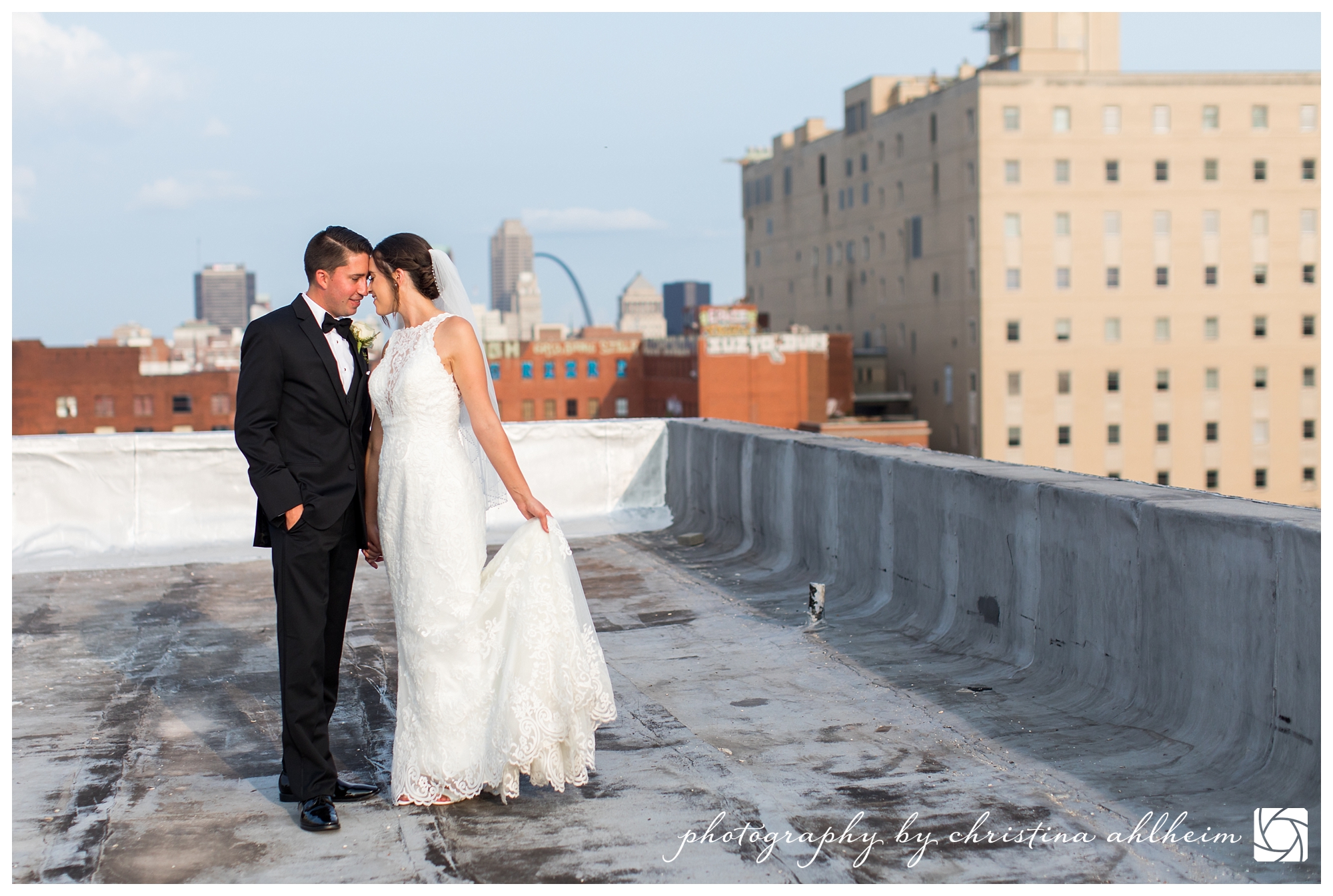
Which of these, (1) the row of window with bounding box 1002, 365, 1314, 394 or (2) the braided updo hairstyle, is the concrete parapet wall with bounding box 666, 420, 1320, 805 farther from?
(1) the row of window with bounding box 1002, 365, 1314, 394

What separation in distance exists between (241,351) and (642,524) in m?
7.20

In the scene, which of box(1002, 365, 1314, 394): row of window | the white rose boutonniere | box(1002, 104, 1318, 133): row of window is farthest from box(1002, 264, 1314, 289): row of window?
the white rose boutonniere

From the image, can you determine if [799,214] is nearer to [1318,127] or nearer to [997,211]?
[997,211]

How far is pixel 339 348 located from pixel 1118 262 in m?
93.4

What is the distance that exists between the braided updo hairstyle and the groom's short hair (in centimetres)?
9

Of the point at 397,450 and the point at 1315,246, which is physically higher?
the point at 1315,246

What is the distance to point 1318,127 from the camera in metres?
89.8

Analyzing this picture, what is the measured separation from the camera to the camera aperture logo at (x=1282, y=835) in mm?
3830

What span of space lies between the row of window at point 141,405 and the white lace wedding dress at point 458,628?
9206cm

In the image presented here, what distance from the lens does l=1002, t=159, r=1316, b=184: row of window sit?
89.0m

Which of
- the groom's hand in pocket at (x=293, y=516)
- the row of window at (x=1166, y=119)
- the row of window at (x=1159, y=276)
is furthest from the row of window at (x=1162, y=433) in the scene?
the groom's hand in pocket at (x=293, y=516)

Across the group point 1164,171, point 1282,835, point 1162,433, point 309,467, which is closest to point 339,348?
point 309,467

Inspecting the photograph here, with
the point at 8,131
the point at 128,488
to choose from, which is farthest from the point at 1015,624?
the point at 128,488

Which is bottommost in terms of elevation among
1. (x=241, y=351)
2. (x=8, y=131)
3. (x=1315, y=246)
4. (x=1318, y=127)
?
(x=241, y=351)
